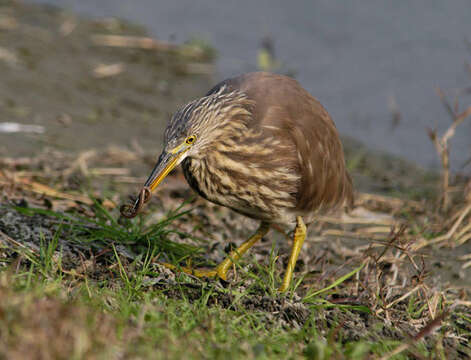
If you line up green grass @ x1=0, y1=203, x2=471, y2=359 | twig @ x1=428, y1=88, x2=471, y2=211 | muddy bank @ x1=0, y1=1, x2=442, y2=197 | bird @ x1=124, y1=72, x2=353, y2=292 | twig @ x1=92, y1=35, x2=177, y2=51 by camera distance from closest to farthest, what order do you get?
green grass @ x1=0, y1=203, x2=471, y2=359, bird @ x1=124, y1=72, x2=353, y2=292, twig @ x1=428, y1=88, x2=471, y2=211, muddy bank @ x1=0, y1=1, x2=442, y2=197, twig @ x1=92, y1=35, x2=177, y2=51

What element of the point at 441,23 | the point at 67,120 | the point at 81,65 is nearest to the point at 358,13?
the point at 441,23

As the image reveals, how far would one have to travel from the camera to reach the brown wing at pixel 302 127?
3.73 metres

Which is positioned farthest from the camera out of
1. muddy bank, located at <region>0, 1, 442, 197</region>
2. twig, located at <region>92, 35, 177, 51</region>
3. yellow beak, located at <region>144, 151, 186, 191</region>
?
twig, located at <region>92, 35, 177, 51</region>

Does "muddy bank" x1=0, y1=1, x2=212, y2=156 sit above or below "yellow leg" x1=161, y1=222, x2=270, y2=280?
below

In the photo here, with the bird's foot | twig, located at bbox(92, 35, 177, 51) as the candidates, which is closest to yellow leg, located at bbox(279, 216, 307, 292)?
the bird's foot

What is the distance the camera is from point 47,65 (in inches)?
353

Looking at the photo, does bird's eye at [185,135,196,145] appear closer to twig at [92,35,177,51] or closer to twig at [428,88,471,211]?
twig at [428,88,471,211]

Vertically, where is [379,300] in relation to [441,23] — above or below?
below

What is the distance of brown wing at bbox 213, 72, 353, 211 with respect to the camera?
12.2 ft

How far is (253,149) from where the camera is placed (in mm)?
3648

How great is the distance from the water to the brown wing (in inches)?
188

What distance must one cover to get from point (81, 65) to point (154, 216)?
5411mm

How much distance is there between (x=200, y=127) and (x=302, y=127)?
25.5 inches

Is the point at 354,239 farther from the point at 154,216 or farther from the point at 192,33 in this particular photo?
the point at 192,33
